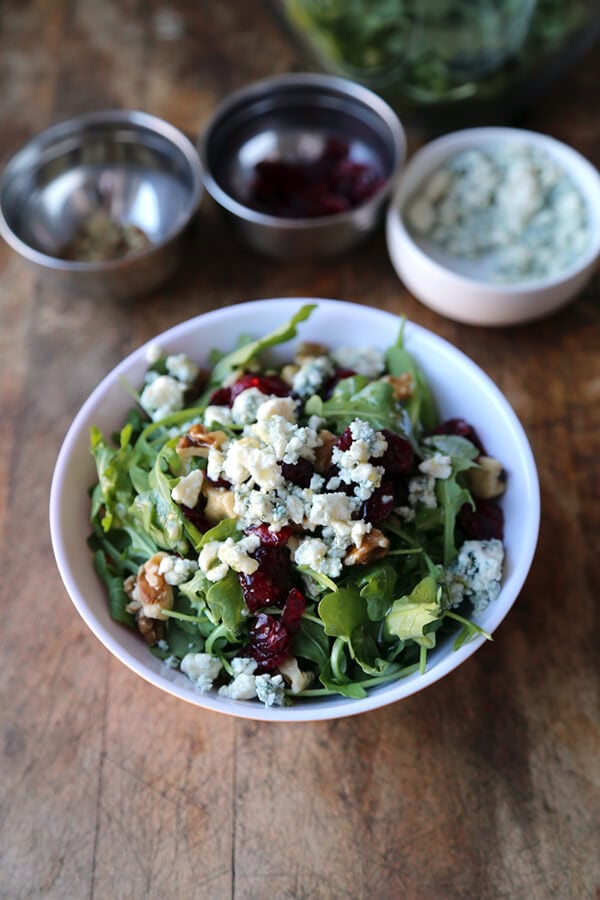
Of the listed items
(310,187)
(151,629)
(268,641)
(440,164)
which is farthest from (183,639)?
(440,164)

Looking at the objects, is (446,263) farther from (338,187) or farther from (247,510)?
(247,510)

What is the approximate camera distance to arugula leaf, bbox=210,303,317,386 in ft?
4.79

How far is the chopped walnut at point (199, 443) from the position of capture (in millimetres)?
1300

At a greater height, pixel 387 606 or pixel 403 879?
pixel 387 606

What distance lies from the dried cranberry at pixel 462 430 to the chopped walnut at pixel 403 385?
86 millimetres

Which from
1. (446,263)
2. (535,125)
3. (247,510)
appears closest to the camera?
(247,510)

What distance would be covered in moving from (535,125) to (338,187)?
22.2 inches

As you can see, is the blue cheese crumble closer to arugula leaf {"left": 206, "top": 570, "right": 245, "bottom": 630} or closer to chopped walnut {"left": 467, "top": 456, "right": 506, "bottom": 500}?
chopped walnut {"left": 467, "top": 456, "right": 506, "bottom": 500}

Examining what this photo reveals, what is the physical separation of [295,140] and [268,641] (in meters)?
1.29

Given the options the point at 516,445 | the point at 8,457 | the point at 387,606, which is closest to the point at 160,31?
the point at 8,457

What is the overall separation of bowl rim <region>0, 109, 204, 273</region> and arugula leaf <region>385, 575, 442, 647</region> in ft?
3.04

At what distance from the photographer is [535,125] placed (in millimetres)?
2137

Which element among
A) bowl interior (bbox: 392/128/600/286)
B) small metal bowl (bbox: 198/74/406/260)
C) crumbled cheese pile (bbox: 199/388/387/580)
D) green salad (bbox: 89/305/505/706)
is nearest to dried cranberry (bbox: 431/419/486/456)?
green salad (bbox: 89/305/505/706)

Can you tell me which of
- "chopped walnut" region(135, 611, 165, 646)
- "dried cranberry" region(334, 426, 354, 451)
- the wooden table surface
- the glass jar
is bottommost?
the wooden table surface
